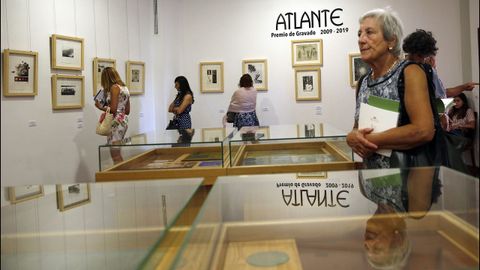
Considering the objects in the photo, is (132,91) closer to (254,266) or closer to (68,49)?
(68,49)

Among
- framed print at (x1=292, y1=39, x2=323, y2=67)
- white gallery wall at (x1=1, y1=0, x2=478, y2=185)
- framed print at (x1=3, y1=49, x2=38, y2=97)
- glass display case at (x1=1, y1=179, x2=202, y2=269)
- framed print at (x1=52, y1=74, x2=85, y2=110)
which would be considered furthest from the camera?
framed print at (x1=292, y1=39, x2=323, y2=67)

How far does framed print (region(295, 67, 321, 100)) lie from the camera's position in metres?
9.27

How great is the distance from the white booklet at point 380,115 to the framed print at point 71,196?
1.12 metres

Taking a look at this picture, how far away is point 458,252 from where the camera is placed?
1.13 m

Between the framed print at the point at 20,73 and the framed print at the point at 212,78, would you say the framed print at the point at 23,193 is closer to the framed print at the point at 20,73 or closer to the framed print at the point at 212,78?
the framed print at the point at 20,73

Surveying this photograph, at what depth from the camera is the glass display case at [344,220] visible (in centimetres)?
120

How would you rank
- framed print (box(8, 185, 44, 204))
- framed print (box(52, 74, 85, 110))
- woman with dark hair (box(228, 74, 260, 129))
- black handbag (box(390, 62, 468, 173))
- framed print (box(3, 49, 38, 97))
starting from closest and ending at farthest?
framed print (box(8, 185, 44, 204)), black handbag (box(390, 62, 468, 173)), framed print (box(3, 49, 38, 97)), framed print (box(52, 74, 85, 110)), woman with dark hair (box(228, 74, 260, 129))

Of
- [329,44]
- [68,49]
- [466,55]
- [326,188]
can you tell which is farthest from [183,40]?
[326,188]

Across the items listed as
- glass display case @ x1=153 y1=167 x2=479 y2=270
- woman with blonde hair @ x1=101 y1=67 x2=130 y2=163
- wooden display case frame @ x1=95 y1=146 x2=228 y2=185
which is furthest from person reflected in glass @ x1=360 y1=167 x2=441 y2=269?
woman with blonde hair @ x1=101 y1=67 x2=130 y2=163

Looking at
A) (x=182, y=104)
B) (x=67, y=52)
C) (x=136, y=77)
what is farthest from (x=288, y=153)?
(x=136, y=77)

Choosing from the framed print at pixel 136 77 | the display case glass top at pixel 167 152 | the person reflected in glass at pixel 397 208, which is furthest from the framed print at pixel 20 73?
the person reflected in glass at pixel 397 208

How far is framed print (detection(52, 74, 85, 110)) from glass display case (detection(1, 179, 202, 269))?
478cm

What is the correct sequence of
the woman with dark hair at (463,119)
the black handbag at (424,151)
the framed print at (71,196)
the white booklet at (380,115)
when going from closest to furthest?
the woman with dark hair at (463,119) → the framed print at (71,196) → the black handbag at (424,151) → the white booklet at (380,115)

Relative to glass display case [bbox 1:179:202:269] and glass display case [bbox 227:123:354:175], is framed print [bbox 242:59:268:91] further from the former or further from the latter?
glass display case [bbox 1:179:202:269]
